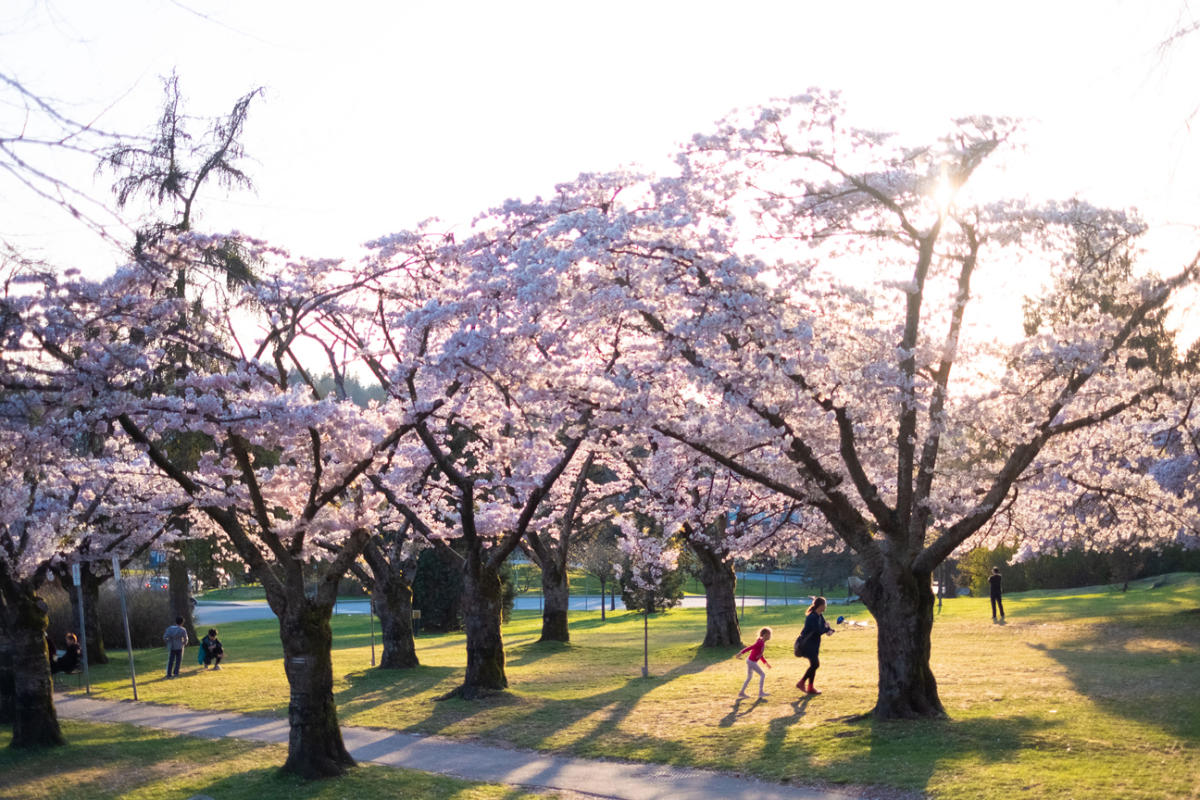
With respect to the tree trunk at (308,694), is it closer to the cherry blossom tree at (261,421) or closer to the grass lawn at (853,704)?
the cherry blossom tree at (261,421)

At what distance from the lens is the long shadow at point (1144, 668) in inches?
537

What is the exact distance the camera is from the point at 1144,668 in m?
18.4

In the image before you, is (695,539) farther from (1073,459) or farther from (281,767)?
(281,767)

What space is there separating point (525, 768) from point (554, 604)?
59.2 feet

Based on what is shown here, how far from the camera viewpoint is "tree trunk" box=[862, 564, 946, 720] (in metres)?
→ 13.2

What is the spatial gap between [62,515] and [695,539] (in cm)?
1268

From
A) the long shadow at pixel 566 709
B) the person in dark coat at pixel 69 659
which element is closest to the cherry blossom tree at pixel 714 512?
the long shadow at pixel 566 709

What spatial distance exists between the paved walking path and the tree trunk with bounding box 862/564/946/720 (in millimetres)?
2960

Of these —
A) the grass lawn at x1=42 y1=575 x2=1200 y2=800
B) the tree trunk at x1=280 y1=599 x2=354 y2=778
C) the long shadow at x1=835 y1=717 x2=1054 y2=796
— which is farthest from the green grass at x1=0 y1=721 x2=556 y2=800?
the long shadow at x1=835 y1=717 x2=1054 y2=796

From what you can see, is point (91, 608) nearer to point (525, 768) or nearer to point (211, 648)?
point (211, 648)

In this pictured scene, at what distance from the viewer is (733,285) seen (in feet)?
38.9

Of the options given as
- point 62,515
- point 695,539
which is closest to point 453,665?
point 695,539

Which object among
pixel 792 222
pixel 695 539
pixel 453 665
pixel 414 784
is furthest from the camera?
pixel 453 665

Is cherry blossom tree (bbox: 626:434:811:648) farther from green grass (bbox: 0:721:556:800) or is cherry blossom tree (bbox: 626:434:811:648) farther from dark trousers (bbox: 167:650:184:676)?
dark trousers (bbox: 167:650:184:676)
